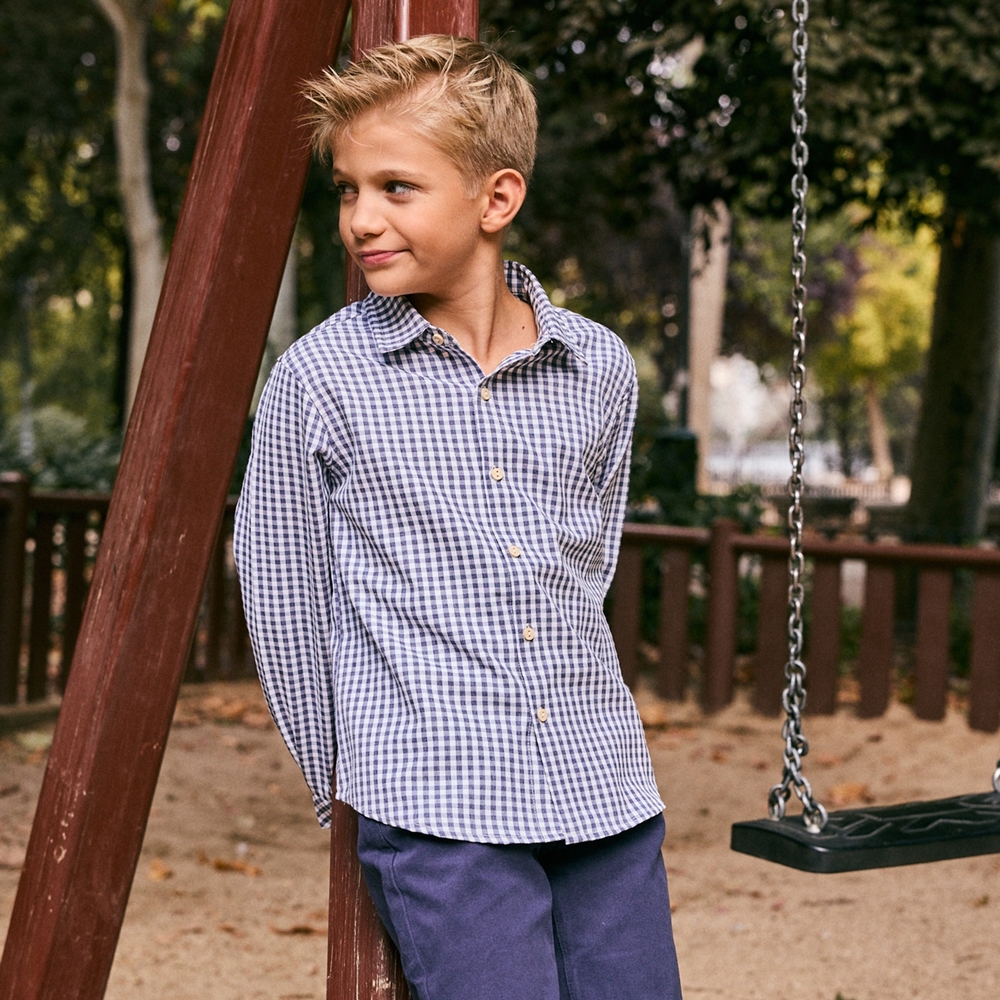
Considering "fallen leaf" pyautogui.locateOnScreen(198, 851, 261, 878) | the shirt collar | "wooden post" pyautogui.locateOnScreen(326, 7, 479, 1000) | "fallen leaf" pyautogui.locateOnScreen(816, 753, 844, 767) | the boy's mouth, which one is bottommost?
"fallen leaf" pyautogui.locateOnScreen(198, 851, 261, 878)

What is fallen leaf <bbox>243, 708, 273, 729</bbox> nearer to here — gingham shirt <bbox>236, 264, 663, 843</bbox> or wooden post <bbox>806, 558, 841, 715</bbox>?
wooden post <bbox>806, 558, 841, 715</bbox>

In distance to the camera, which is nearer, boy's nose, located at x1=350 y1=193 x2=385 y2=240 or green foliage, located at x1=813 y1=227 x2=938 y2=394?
boy's nose, located at x1=350 y1=193 x2=385 y2=240

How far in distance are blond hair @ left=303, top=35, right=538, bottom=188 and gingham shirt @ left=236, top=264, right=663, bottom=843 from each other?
22cm

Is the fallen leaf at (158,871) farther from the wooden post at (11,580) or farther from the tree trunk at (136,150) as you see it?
the tree trunk at (136,150)

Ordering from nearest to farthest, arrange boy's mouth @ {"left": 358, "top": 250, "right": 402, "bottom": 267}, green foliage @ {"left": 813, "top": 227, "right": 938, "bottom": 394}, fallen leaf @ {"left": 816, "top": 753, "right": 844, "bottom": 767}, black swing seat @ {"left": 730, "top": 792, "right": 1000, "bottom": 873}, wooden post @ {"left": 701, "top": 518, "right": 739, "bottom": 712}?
boy's mouth @ {"left": 358, "top": 250, "right": 402, "bottom": 267} < black swing seat @ {"left": 730, "top": 792, "right": 1000, "bottom": 873} < fallen leaf @ {"left": 816, "top": 753, "right": 844, "bottom": 767} < wooden post @ {"left": 701, "top": 518, "right": 739, "bottom": 712} < green foliage @ {"left": 813, "top": 227, "right": 938, "bottom": 394}

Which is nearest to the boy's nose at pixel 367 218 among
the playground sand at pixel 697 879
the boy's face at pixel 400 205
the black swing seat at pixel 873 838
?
the boy's face at pixel 400 205

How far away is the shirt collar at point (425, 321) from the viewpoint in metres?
1.67

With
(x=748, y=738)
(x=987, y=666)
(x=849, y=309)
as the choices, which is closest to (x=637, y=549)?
(x=748, y=738)

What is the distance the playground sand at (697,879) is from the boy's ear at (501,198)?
226cm

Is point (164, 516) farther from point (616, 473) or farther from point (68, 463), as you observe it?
point (68, 463)

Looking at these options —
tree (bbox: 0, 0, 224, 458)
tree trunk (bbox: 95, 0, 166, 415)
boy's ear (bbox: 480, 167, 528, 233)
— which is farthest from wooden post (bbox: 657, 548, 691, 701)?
tree (bbox: 0, 0, 224, 458)

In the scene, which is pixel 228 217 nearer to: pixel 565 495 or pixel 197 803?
pixel 565 495

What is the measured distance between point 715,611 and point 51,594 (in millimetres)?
3073

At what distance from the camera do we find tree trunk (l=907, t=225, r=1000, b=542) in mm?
8703
